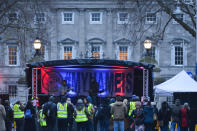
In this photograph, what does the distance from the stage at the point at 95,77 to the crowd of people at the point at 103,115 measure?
4537 millimetres

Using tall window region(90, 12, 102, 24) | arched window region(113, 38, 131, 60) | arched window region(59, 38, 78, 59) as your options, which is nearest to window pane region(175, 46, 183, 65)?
arched window region(113, 38, 131, 60)

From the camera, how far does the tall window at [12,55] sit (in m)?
48.8

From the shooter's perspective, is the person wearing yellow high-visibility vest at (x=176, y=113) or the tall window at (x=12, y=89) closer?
the person wearing yellow high-visibility vest at (x=176, y=113)

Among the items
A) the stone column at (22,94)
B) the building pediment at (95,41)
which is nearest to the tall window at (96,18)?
the building pediment at (95,41)

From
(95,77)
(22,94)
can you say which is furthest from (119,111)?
(22,94)

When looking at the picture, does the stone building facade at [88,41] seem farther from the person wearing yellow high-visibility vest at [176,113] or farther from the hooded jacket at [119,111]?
the hooded jacket at [119,111]

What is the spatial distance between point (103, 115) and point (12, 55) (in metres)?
30.5

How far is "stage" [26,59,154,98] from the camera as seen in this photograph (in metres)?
26.6

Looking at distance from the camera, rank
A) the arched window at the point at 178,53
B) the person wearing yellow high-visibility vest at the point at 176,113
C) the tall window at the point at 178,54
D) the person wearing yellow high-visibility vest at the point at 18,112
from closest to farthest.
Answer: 1. the person wearing yellow high-visibility vest at the point at 176,113
2. the person wearing yellow high-visibility vest at the point at 18,112
3. the arched window at the point at 178,53
4. the tall window at the point at 178,54

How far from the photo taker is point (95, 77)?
3042 cm

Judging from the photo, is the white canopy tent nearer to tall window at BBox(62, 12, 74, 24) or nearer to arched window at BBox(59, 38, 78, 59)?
arched window at BBox(59, 38, 78, 59)

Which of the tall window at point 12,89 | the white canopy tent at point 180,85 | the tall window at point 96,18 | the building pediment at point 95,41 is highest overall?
the tall window at point 96,18

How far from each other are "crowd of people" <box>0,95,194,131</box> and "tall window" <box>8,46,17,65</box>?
28.2 metres

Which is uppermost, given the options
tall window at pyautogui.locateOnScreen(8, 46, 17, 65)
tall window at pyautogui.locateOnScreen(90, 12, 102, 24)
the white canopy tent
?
tall window at pyautogui.locateOnScreen(90, 12, 102, 24)
